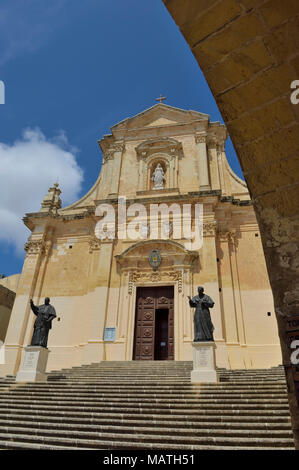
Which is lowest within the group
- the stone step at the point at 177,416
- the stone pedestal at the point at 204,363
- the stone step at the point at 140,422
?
the stone step at the point at 140,422

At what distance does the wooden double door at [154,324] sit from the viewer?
13.2 metres

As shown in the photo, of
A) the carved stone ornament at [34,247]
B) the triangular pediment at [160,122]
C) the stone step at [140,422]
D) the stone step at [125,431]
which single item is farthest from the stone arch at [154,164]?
the stone step at [125,431]

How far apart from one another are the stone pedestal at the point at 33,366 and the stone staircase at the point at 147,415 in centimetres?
46

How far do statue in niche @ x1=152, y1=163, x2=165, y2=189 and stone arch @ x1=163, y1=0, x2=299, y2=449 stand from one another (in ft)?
48.2

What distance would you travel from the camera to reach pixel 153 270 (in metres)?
14.5

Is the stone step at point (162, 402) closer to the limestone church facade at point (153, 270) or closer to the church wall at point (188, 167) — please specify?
the limestone church facade at point (153, 270)

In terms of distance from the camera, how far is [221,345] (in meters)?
12.2

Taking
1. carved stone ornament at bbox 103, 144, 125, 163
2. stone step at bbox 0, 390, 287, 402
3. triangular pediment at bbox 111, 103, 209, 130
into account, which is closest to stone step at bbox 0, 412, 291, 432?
stone step at bbox 0, 390, 287, 402

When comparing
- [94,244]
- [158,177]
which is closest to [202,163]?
[158,177]

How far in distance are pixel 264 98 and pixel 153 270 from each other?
12.3 meters

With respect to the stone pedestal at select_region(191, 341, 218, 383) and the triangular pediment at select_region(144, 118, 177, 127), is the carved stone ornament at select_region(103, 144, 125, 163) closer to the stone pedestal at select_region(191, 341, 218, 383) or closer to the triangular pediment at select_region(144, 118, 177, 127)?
the triangular pediment at select_region(144, 118, 177, 127)

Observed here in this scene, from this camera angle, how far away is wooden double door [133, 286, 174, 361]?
13203 millimetres
